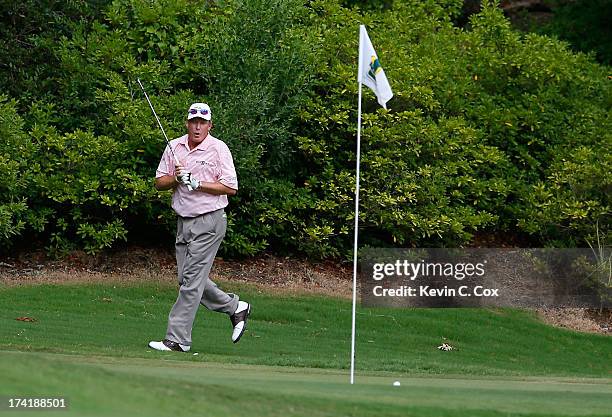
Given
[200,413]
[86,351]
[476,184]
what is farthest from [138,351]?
[476,184]

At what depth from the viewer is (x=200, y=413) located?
6.35 m

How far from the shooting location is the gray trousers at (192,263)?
36.1 ft

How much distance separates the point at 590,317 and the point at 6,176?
800 cm

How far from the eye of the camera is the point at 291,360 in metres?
11.2

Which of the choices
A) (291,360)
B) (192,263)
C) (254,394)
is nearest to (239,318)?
Answer: (291,360)

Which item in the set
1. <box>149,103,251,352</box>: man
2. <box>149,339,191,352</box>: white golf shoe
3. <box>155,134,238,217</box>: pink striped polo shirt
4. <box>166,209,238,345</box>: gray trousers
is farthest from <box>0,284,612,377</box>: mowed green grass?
<box>155,134,238,217</box>: pink striped polo shirt

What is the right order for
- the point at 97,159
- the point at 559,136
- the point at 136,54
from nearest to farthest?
the point at 97,159 → the point at 136,54 → the point at 559,136

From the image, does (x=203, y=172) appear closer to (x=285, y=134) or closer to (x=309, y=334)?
(x=309, y=334)

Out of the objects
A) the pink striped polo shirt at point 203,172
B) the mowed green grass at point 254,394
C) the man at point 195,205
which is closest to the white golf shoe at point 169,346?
the man at point 195,205

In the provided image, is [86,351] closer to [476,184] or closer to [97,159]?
[97,159]

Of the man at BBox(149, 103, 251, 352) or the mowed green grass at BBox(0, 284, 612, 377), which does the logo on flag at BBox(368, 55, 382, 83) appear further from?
the mowed green grass at BBox(0, 284, 612, 377)

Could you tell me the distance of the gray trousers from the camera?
1100cm

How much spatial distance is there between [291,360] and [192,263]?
1.23 meters

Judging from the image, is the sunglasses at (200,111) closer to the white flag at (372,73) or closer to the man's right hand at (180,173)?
the man's right hand at (180,173)
